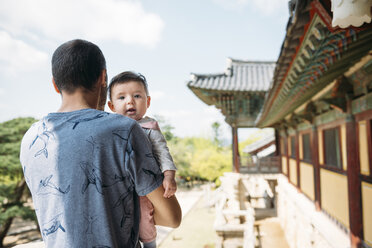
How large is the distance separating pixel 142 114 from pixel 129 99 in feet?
0.35

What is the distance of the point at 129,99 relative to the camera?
148cm

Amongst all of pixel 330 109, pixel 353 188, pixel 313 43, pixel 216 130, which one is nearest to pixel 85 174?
pixel 313 43

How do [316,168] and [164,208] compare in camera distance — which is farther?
[316,168]

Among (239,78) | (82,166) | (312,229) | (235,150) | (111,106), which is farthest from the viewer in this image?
(239,78)

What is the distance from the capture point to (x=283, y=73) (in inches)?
133

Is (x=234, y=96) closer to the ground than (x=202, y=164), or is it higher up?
higher up

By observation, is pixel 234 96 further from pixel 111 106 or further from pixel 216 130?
pixel 216 130

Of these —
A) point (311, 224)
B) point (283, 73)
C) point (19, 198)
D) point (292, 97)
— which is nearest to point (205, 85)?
point (311, 224)

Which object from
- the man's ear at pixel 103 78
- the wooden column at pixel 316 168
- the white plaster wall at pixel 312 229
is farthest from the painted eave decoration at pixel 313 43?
the wooden column at pixel 316 168

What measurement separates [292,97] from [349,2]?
3368 mm

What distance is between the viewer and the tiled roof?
12.5 metres

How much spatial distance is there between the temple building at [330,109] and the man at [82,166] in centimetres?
93

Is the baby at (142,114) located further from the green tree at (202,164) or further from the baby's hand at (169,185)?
the green tree at (202,164)

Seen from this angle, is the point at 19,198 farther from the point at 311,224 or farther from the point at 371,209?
the point at 371,209
